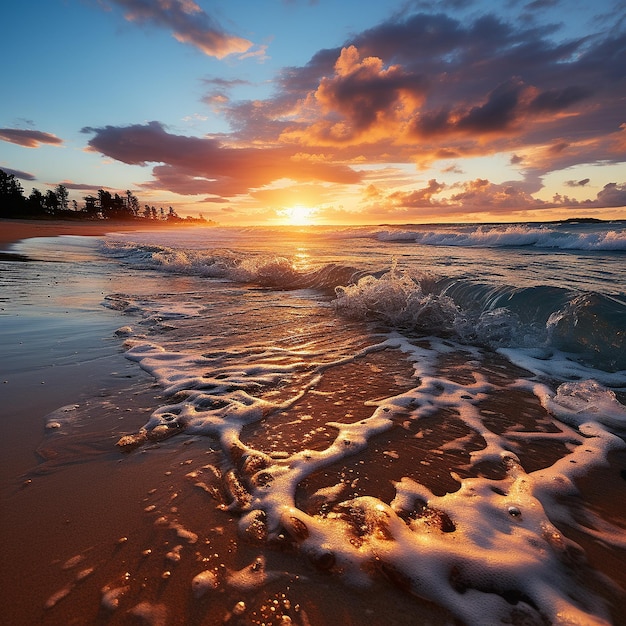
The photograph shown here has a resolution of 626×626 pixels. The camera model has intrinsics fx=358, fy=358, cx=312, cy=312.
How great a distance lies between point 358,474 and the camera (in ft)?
8.17

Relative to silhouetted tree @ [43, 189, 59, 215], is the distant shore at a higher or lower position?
lower

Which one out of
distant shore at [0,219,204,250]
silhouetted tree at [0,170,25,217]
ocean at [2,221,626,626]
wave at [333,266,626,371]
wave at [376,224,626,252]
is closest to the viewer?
ocean at [2,221,626,626]

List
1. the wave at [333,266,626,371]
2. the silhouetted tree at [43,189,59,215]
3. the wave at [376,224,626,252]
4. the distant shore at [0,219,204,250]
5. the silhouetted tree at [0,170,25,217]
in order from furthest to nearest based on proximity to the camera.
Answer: the silhouetted tree at [43,189,59,215]
the silhouetted tree at [0,170,25,217]
the distant shore at [0,219,204,250]
the wave at [376,224,626,252]
the wave at [333,266,626,371]

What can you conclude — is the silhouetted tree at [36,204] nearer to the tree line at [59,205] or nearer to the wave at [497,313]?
the tree line at [59,205]

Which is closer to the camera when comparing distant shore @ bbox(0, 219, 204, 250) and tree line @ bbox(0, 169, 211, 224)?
distant shore @ bbox(0, 219, 204, 250)

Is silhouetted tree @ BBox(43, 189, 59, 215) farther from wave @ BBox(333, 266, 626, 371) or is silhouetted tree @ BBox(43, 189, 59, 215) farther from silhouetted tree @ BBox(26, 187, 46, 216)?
wave @ BBox(333, 266, 626, 371)

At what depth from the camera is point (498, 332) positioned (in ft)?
19.7

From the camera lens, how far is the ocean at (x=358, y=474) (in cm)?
163

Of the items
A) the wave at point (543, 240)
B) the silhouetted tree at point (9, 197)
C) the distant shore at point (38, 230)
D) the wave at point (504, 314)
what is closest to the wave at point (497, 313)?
the wave at point (504, 314)

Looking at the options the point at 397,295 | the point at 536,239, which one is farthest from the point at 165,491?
the point at 536,239

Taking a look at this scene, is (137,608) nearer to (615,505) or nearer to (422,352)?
(615,505)

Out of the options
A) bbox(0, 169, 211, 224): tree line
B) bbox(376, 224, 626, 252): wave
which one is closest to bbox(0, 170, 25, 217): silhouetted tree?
bbox(0, 169, 211, 224): tree line

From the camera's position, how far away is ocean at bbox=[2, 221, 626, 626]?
1629 millimetres

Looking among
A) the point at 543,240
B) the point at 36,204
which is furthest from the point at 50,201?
the point at 543,240
